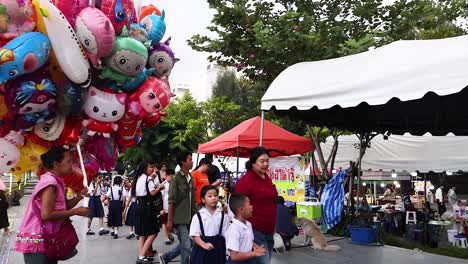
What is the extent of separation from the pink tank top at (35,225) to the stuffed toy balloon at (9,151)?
69 centimetres

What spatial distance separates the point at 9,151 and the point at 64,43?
117 cm

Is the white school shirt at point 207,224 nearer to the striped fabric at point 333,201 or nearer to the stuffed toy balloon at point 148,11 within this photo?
the stuffed toy balloon at point 148,11

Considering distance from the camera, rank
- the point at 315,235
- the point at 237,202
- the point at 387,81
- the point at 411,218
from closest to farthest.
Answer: the point at 237,202, the point at 387,81, the point at 315,235, the point at 411,218

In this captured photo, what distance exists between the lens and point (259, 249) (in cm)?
350

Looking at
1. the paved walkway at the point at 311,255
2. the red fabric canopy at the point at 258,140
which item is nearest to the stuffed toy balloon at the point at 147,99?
the paved walkway at the point at 311,255

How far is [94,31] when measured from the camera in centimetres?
350

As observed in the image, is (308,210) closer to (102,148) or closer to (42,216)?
(102,148)

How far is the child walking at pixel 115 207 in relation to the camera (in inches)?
389

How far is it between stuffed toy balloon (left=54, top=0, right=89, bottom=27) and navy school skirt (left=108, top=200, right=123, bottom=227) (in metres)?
7.16

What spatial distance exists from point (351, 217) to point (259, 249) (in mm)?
6839

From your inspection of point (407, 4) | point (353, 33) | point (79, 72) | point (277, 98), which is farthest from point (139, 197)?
point (407, 4)

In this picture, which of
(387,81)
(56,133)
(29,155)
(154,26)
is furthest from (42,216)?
(387,81)

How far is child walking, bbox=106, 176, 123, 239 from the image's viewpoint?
9891 millimetres

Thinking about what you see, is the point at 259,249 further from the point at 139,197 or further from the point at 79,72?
the point at 139,197
